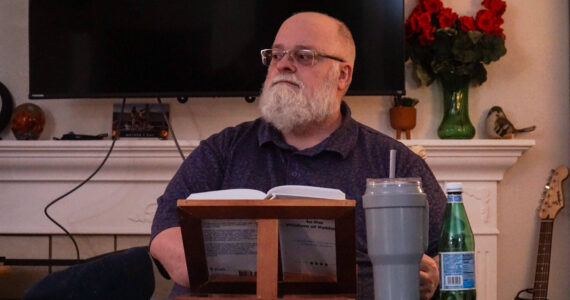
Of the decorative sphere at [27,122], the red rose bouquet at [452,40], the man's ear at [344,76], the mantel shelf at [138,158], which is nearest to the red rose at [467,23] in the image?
the red rose bouquet at [452,40]

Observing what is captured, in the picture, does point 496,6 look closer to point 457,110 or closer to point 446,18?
point 446,18

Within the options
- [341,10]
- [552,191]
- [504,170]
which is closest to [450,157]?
[504,170]

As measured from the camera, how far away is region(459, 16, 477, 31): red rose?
10.1ft

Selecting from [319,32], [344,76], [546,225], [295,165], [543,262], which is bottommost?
[543,262]

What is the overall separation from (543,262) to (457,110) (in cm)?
65

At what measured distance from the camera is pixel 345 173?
2.08 meters

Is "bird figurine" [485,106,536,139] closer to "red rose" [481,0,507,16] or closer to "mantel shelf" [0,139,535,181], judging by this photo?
"mantel shelf" [0,139,535,181]

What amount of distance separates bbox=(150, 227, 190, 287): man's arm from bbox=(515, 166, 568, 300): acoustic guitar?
5.55 feet

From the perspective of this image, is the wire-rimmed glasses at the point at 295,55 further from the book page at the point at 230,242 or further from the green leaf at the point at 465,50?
the green leaf at the point at 465,50

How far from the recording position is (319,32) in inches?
88.7

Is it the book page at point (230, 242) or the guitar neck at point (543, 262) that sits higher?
the book page at point (230, 242)

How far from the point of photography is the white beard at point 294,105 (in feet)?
7.11

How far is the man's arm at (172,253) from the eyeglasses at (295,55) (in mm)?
571

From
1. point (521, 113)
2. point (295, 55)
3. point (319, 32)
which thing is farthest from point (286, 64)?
point (521, 113)
